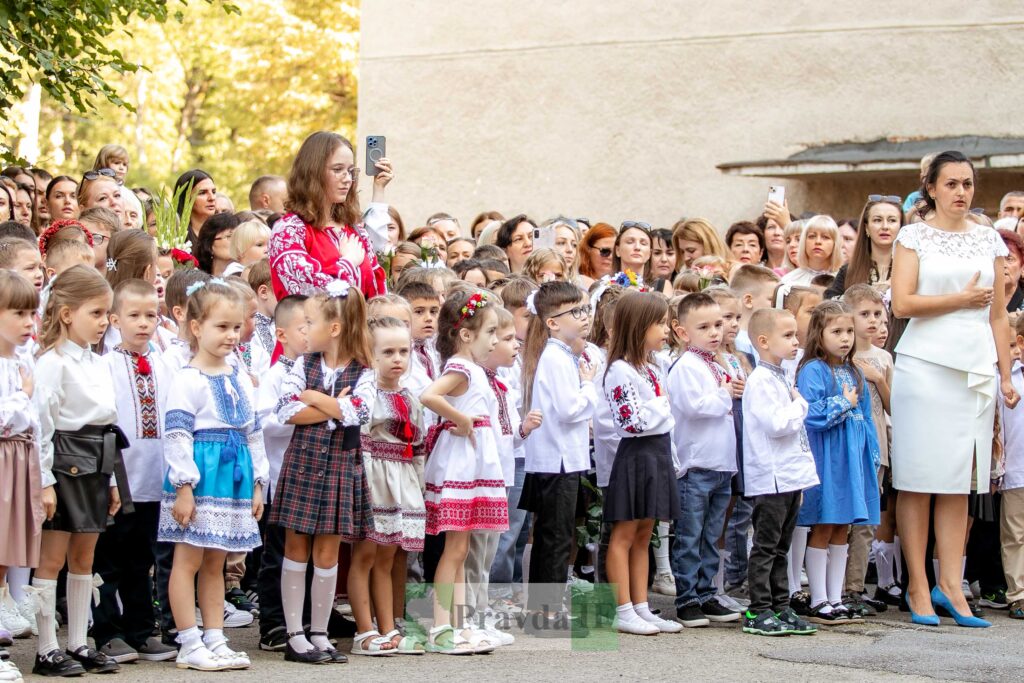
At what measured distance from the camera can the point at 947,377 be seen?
8227 mm

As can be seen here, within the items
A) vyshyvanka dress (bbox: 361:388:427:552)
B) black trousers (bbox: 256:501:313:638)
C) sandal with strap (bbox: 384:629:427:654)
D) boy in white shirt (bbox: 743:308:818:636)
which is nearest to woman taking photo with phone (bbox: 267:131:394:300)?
vyshyvanka dress (bbox: 361:388:427:552)

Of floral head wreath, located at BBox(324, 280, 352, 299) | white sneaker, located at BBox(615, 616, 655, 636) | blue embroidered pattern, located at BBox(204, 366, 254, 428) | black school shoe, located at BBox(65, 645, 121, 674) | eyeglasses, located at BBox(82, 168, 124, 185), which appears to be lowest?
white sneaker, located at BBox(615, 616, 655, 636)

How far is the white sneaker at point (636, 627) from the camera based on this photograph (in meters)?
7.52

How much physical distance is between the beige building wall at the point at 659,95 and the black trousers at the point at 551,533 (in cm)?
1175

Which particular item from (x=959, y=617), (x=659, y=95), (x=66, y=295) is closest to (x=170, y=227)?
(x=66, y=295)

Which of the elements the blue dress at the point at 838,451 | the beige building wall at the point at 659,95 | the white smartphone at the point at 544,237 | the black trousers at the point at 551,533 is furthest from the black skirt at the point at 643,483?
the beige building wall at the point at 659,95

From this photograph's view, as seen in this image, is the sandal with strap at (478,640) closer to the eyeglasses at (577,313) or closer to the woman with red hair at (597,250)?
the eyeglasses at (577,313)

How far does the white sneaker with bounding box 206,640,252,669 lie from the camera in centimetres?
616

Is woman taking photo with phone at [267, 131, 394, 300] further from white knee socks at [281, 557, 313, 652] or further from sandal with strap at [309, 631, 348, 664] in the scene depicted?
sandal with strap at [309, 631, 348, 664]

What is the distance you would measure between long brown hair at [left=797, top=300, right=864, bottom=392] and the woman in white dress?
0.27m

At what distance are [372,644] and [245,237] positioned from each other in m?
2.97

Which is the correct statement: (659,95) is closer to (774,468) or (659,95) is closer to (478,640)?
(774,468)

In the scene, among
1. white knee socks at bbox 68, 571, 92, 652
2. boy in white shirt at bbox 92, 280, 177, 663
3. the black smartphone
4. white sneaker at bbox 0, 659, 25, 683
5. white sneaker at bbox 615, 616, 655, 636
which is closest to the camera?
white sneaker at bbox 0, 659, 25, 683

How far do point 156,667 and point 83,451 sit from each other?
0.97m
